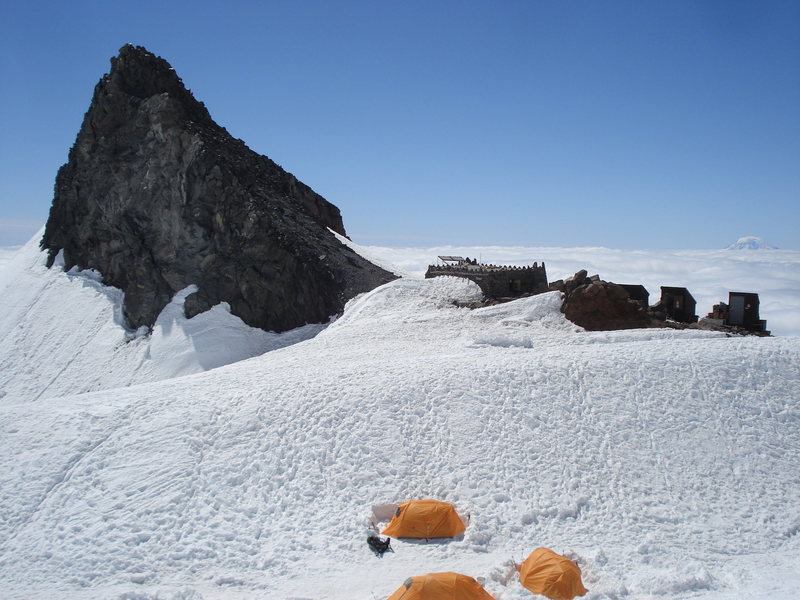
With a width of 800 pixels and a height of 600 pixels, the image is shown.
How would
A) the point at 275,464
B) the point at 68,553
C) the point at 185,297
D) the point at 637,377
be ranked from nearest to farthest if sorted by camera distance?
the point at 68,553 → the point at 275,464 → the point at 637,377 → the point at 185,297

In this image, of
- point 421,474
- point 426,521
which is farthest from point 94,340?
point 426,521

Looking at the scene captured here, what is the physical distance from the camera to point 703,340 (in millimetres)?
21906

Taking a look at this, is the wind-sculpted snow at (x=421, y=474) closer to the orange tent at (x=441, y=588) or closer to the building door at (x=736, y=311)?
the orange tent at (x=441, y=588)

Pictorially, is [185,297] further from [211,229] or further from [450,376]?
[450,376]

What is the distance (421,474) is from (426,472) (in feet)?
0.48

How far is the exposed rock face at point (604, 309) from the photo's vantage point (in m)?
25.4

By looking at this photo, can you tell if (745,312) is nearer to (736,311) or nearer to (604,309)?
(736,311)

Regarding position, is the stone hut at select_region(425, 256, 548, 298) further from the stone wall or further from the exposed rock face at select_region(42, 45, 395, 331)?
the exposed rock face at select_region(42, 45, 395, 331)

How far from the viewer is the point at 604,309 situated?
25703 mm

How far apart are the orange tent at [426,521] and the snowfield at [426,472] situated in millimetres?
332

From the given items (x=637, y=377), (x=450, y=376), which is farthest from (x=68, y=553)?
(x=637, y=377)

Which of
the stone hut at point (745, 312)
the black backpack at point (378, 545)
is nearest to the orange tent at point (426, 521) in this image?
the black backpack at point (378, 545)

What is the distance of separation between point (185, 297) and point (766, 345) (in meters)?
31.4

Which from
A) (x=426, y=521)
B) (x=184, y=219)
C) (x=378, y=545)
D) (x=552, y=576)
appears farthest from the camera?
(x=184, y=219)
